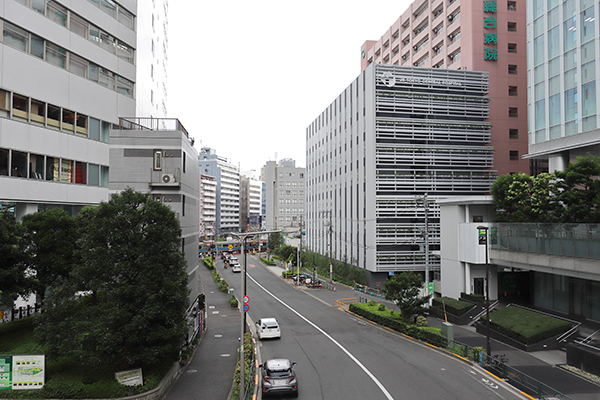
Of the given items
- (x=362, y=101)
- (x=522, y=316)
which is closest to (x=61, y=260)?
(x=522, y=316)

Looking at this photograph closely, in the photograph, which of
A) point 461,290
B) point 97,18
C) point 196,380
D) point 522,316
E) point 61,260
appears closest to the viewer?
point 196,380

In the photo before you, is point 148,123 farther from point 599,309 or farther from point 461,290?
point 599,309

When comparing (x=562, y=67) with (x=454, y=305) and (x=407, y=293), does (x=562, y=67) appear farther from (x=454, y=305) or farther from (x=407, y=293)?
(x=407, y=293)

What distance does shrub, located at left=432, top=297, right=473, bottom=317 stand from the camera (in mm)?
34406

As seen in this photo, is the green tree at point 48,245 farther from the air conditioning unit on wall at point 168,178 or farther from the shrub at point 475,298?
the shrub at point 475,298

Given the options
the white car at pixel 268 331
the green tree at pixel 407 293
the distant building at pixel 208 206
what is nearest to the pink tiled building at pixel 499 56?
the green tree at pixel 407 293

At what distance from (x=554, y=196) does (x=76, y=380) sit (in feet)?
115

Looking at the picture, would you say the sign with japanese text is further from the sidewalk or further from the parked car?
the parked car

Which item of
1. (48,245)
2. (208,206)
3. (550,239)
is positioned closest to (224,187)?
(208,206)

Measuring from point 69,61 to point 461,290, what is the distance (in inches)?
1579

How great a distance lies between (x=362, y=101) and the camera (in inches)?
2361

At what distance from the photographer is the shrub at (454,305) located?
3441cm

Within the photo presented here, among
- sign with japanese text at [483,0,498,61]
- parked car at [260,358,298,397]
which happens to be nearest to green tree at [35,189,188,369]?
parked car at [260,358,298,397]

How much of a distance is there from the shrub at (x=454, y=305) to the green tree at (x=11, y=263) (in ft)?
104
